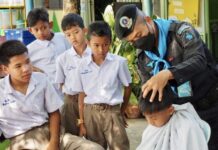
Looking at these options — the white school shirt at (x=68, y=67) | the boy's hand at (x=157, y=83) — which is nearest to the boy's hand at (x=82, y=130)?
the white school shirt at (x=68, y=67)

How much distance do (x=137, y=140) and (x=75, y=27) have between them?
1.87 metres

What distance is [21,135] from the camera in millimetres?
3139

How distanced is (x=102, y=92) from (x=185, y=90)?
3.91ft

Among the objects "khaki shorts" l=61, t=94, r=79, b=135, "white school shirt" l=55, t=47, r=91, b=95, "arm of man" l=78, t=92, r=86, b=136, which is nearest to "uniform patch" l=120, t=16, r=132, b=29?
"arm of man" l=78, t=92, r=86, b=136

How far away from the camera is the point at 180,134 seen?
227 cm

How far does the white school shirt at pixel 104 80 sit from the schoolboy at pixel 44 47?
0.69 m

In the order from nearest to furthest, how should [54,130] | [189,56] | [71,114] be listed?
[189,56] → [54,130] → [71,114]

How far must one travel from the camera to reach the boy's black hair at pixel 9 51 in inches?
122

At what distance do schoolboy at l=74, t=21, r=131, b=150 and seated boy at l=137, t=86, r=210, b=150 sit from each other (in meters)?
1.17

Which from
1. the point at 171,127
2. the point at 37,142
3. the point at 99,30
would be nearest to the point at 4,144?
the point at 37,142

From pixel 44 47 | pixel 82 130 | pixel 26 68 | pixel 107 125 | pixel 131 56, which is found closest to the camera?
pixel 26 68

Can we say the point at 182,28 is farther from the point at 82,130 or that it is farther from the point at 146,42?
the point at 82,130

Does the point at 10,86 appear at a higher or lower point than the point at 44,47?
lower

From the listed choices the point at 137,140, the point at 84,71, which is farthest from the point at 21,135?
the point at 137,140
